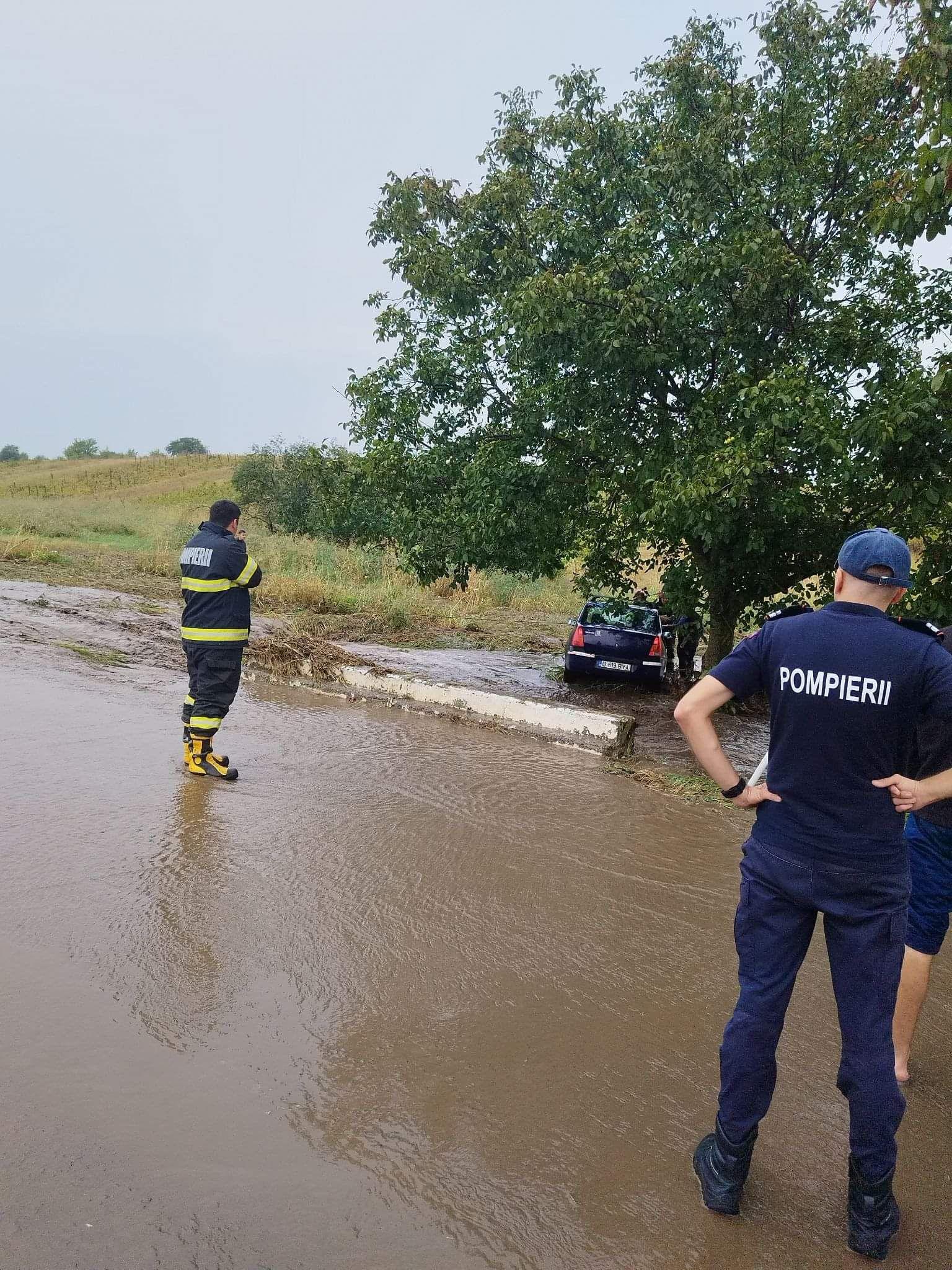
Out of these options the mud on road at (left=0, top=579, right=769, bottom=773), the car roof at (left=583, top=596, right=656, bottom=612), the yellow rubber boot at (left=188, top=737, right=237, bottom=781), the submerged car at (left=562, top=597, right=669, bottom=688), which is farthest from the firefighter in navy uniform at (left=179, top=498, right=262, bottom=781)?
the submerged car at (left=562, top=597, right=669, bottom=688)

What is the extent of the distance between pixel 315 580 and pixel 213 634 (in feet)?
48.1

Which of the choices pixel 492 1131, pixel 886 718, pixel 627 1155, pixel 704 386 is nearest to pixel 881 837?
pixel 886 718

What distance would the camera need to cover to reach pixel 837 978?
2822 mm

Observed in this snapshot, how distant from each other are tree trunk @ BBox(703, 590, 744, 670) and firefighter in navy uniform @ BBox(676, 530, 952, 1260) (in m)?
9.88

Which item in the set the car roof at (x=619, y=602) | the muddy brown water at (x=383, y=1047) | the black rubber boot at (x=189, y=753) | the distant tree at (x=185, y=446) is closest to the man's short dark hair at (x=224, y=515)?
the black rubber boot at (x=189, y=753)

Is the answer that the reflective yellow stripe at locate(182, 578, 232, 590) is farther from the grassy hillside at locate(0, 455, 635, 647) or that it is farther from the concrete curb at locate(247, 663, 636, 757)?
the grassy hillside at locate(0, 455, 635, 647)

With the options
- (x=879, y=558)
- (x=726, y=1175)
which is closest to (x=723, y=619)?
(x=879, y=558)

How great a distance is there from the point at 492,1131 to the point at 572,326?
787cm

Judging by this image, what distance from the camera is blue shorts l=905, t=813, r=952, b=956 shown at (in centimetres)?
344

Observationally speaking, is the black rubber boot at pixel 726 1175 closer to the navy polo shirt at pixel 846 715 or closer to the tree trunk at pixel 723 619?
the navy polo shirt at pixel 846 715

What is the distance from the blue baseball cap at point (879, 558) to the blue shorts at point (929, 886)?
3.58 ft

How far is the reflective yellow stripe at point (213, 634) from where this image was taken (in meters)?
7.09

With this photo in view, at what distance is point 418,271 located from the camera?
1177 cm

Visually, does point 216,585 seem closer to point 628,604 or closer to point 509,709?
point 509,709
